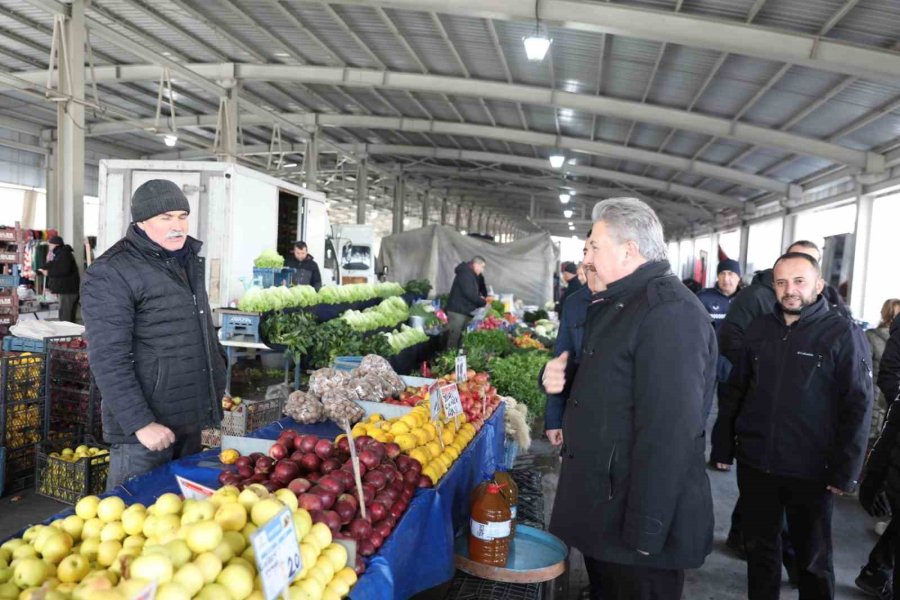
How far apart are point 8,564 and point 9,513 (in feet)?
10.9

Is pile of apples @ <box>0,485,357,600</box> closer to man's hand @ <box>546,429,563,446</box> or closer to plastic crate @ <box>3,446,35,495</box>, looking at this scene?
man's hand @ <box>546,429,563,446</box>

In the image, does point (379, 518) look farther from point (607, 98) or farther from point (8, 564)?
point (607, 98)

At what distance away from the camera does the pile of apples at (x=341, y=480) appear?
2139 mm

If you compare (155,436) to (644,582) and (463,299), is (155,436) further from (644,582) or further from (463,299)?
(463,299)

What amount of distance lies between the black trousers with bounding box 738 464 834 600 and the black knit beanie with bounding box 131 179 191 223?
9.12 feet

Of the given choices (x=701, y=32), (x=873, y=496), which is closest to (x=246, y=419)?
(x=873, y=496)

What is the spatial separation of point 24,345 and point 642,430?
4.75m

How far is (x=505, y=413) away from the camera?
5141mm

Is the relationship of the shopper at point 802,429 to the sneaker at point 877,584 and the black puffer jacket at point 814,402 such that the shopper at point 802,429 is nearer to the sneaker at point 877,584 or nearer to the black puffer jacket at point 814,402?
the black puffer jacket at point 814,402

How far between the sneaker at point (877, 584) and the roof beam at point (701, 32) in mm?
5444

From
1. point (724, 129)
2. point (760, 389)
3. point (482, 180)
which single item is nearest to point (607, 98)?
point (724, 129)

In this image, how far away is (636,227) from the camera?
2.08 metres

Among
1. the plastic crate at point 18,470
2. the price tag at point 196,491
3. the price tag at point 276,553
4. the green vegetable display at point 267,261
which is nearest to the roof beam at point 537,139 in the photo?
the green vegetable display at point 267,261

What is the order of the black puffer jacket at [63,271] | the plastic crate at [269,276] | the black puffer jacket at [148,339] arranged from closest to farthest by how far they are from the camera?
the black puffer jacket at [148,339] < the plastic crate at [269,276] < the black puffer jacket at [63,271]
